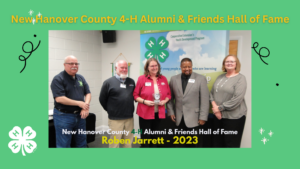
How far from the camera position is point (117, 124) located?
2209mm

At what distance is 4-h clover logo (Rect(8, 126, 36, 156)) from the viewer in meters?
1.85

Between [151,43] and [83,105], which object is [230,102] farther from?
[83,105]

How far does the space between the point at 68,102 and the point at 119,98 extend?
64 centimetres

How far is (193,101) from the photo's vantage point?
220cm

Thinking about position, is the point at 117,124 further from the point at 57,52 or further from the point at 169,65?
the point at 57,52

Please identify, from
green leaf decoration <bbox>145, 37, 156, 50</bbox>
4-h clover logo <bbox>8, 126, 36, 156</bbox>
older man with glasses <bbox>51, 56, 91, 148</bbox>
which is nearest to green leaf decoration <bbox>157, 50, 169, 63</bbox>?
green leaf decoration <bbox>145, 37, 156, 50</bbox>

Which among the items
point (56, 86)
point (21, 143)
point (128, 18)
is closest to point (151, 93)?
point (128, 18)

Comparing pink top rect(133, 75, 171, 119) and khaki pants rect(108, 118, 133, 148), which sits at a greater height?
pink top rect(133, 75, 171, 119)

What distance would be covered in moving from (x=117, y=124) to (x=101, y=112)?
79 centimetres

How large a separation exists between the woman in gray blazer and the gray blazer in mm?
133

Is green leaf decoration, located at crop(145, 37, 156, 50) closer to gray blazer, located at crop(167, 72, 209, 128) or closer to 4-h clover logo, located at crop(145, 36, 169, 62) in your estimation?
4-h clover logo, located at crop(145, 36, 169, 62)

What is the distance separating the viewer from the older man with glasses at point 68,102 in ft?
6.26

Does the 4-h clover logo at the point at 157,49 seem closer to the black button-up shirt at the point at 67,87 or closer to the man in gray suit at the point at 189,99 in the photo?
the man in gray suit at the point at 189,99

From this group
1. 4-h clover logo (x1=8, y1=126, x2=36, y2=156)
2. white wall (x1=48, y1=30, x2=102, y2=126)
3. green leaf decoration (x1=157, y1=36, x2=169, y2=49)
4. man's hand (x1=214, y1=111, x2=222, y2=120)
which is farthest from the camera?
green leaf decoration (x1=157, y1=36, x2=169, y2=49)
